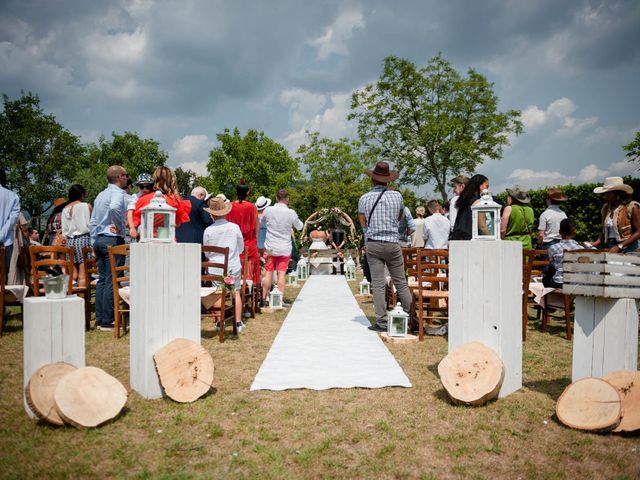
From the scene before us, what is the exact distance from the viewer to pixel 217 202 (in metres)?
6.55

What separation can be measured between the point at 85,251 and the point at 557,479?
6387 mm

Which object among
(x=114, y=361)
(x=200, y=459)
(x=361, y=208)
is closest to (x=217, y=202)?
(x=361, y=208)

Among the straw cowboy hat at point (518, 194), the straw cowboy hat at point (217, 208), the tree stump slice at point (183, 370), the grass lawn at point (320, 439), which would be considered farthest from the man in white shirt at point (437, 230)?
the tree stump slice at point (183, 370)

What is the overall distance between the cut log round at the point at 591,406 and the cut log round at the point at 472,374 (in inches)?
18.4

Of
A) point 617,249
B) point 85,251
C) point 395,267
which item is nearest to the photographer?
point 617,249

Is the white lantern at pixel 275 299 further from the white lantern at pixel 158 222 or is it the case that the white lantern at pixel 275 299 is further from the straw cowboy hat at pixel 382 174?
the white lantern at pixel 158 222

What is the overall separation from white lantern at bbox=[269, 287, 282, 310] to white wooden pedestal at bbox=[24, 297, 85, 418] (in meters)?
5.11

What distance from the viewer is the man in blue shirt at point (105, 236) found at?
638 cm

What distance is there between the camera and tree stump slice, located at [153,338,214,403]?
369cm

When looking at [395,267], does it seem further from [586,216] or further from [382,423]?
[586,216]

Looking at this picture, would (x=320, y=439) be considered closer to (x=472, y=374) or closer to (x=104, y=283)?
(x=472, y=374)

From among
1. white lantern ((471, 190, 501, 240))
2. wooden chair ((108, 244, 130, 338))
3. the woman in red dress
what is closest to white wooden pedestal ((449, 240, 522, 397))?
white lantern ((471, 190, 501, 240))

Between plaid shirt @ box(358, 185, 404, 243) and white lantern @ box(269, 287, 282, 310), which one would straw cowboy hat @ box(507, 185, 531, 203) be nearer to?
plaid shirt @ box(358, 185, 404, 243)

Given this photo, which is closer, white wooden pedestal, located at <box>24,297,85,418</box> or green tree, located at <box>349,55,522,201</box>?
white wooden pedestal, located at <box>24,297,85,418</box>
